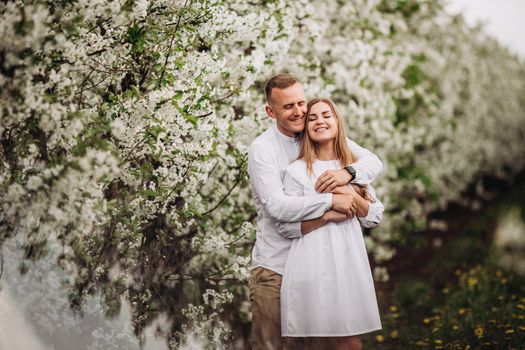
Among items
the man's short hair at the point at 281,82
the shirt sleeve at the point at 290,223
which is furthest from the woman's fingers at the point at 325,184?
the man's short hair at the point at 281,82

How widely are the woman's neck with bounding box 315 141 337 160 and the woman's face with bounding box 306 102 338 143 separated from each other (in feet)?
0.20

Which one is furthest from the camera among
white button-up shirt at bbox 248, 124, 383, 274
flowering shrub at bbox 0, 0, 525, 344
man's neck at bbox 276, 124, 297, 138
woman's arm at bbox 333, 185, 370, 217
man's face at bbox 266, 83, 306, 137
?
man's neck at bbox 276, 124, 297, 138

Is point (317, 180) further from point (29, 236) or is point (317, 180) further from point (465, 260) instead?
point (465, 260)

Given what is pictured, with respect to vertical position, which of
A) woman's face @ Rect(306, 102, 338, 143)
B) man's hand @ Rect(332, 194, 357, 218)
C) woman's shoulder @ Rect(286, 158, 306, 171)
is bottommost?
man's hand @ Rect(332, 194, 357, 218)

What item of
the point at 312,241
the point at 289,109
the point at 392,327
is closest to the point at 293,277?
the point at 312,241

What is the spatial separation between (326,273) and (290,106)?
99 cm

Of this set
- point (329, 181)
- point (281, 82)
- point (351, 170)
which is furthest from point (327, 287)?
point (281, 82)

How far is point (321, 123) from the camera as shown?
12.3 feet

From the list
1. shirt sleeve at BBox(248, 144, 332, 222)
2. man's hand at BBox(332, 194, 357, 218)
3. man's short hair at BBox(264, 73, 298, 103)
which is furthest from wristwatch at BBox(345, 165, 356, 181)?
man's short hair at BBox(264, 73, 298, 103)

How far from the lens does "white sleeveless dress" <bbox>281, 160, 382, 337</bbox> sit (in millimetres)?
3535

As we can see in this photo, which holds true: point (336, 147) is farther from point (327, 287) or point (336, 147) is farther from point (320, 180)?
point (327, 287)

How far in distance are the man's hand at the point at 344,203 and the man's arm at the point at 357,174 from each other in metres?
0.07

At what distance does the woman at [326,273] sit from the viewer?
11.6 feet

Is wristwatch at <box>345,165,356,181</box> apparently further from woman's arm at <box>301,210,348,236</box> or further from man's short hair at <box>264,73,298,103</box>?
man's short hair at <box>264,73,298,103</box>
